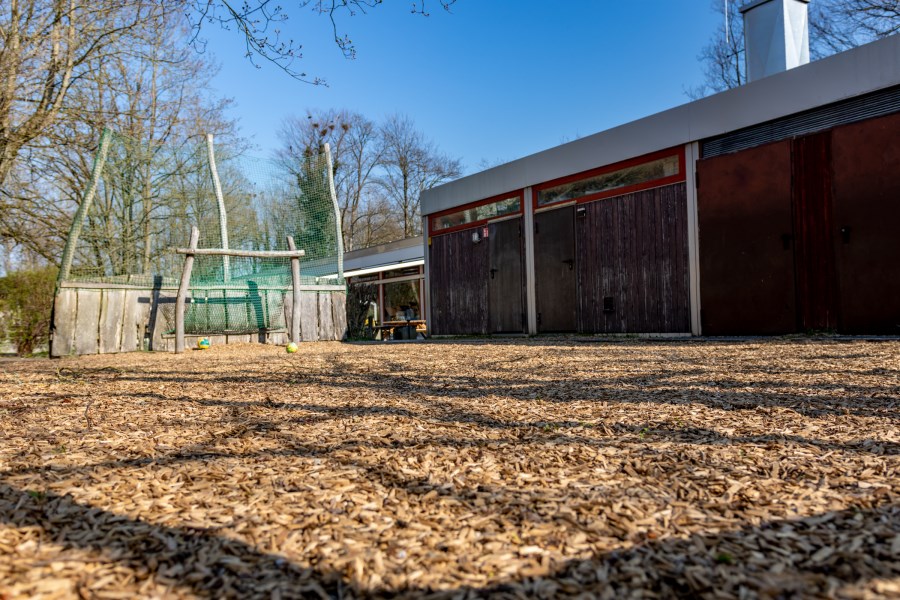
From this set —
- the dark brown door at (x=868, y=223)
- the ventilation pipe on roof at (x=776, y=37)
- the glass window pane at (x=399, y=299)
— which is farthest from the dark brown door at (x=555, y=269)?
the glass window pane at (x=399, y=299)

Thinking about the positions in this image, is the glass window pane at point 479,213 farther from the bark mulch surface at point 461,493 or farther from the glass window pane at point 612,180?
the bark mulch surface at point 461,493

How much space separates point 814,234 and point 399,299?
1575 cm

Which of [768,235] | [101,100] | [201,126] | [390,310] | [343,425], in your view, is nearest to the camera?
[343,425]

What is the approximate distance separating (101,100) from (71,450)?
38.5 feet

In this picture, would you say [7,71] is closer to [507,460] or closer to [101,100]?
[101,100]

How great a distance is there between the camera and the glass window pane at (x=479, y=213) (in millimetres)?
10609

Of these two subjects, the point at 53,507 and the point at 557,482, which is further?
the point at 557,482

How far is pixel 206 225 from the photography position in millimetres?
8758

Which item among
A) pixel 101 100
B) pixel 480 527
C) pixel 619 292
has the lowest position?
pixel 480 527

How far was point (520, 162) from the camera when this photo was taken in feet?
33.6

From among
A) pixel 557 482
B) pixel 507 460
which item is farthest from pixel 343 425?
pixel 557 482

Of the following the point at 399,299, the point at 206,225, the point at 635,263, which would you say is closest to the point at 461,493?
the point at 635,263

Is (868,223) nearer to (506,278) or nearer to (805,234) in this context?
(805,234)

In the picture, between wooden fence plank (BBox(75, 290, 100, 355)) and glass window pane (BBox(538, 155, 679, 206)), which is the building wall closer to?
glass window pane (BBox(538, 155, 679, 206))
